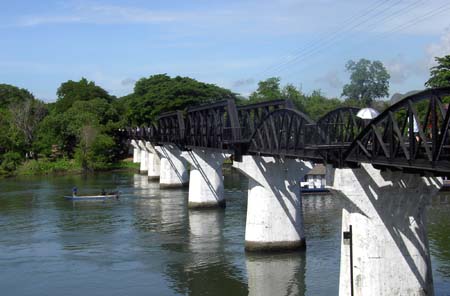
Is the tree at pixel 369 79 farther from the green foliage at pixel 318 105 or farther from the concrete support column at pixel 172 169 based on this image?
the concrete support column at pixel 172 169

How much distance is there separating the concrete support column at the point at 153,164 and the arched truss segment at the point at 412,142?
7951 cm

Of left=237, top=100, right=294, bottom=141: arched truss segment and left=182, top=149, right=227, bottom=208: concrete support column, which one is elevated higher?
left=237, top=100, right=294, bottom=141: arched truss segment

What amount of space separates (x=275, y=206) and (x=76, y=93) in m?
130

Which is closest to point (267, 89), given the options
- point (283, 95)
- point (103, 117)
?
point (283, 95)

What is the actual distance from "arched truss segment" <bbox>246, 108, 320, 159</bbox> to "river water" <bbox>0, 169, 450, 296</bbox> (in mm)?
4153

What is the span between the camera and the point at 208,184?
68.2 meters

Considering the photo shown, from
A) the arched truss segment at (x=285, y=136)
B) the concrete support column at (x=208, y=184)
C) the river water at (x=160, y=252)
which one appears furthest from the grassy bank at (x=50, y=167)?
the arched truss segment at (x=285, y=136)

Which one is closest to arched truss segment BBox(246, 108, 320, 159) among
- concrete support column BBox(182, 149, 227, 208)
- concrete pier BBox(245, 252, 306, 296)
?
concrete pier BBox(245, 252, 306, 296)

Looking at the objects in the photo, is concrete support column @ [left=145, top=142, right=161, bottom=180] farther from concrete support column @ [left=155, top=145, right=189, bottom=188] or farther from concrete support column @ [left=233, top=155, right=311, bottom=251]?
concrete support column @ [left=233, top=155, right=311, bottom=251]

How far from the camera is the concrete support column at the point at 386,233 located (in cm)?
2886

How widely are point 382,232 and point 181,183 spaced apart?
214 ft

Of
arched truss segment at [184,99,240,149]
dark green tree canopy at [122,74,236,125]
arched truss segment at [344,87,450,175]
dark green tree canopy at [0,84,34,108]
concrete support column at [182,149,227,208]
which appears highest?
dark green tree canopy at [0,84,34,108]

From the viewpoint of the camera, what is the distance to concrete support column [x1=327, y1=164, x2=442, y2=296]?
28859 millimetres

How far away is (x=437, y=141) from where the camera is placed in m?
21.9
